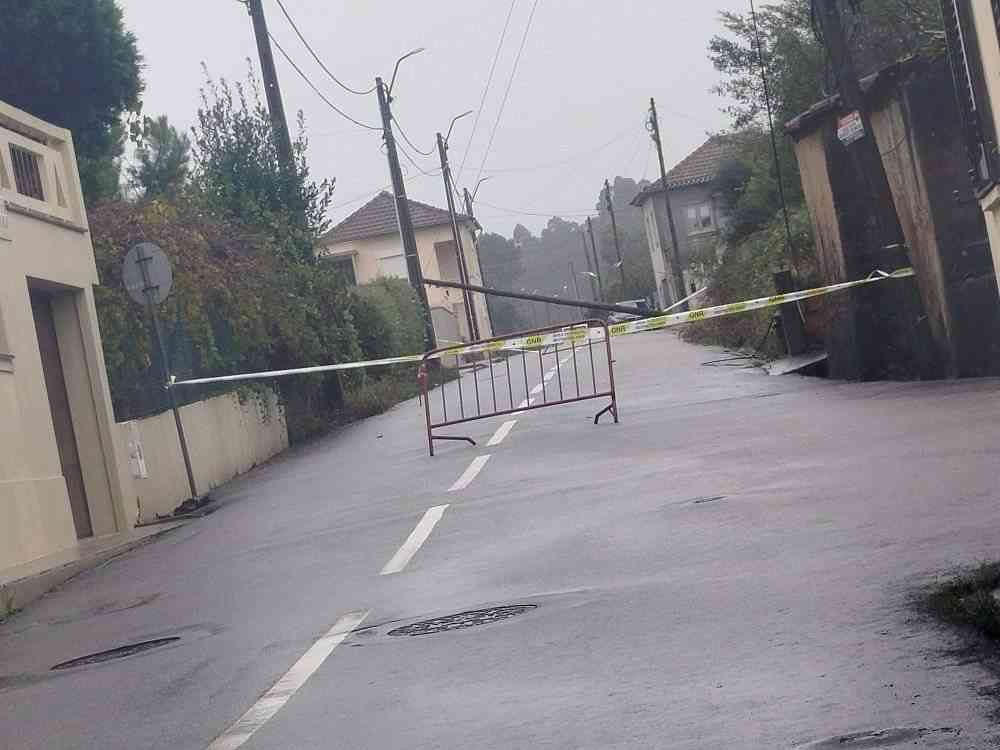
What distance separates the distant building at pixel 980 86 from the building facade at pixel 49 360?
29.2 ft

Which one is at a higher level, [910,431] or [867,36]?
[867,36]

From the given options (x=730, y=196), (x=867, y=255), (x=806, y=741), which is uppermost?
(x=730, y=196)

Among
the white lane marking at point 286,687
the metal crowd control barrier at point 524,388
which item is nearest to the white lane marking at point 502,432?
the metal crowd control barrier at point 524,388

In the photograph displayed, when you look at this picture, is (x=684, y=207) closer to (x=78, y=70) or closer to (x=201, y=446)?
(x=78, y=70)

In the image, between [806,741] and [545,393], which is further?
[545,393]

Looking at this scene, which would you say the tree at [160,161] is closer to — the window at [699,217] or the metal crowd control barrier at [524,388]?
the metal crowd control barrier at [524,388]

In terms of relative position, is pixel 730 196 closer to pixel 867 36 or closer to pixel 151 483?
pixel 867 36

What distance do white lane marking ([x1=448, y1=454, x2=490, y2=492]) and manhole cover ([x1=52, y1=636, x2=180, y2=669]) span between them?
16.8 feet

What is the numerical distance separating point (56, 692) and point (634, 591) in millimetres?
2975

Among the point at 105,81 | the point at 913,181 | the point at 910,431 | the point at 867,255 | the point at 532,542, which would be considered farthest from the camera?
the point at 105,81

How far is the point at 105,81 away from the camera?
1166 inches

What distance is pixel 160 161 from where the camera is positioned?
33.8m

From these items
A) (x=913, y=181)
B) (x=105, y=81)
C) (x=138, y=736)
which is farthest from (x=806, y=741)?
(x=105, y=81)

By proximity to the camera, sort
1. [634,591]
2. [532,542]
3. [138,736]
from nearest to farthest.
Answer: [138,736]
[634,591]
[532,542]
